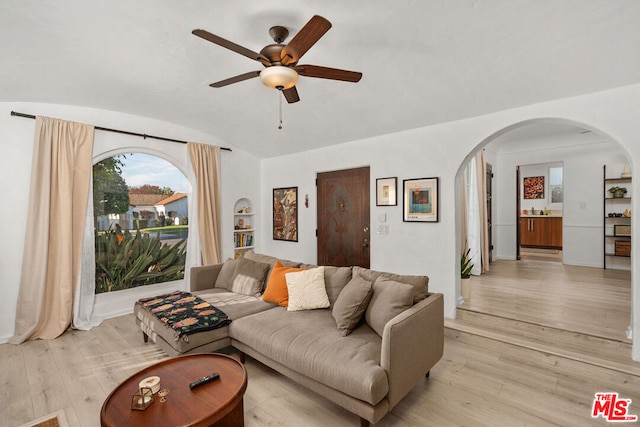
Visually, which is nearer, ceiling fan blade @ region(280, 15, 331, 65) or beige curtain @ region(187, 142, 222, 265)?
ceiling fan blade @ region(280, 15, 331, 65)

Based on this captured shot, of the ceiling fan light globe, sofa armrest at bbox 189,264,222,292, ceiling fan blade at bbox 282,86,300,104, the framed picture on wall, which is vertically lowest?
sofa armrest at bbox 189,264,222,292

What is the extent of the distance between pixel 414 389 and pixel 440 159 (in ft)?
8.51

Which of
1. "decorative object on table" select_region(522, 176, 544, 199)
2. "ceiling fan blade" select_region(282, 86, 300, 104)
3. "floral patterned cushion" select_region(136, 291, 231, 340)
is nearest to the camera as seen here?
"ceiling fan blade" select_region(282, 86, 300, 104)

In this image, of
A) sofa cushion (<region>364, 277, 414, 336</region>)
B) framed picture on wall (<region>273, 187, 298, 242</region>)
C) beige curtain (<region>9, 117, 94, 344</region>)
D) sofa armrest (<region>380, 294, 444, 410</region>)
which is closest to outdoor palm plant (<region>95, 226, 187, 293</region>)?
beige curtain (<region>9, 117, 94, 344</region>)

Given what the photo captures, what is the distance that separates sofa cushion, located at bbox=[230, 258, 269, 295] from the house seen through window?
1.62 meters

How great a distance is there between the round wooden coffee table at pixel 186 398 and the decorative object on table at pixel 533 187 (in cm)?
1014

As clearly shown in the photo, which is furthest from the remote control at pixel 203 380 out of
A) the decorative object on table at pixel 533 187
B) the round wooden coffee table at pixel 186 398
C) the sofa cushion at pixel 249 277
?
the decorative object on table at pixel 533 187

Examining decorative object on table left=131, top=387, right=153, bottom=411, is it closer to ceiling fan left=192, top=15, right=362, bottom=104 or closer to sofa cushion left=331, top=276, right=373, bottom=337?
sofa cushion left=331, top=276, right=373, bottom=337

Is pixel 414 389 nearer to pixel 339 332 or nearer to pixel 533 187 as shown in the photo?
pixel 339 332

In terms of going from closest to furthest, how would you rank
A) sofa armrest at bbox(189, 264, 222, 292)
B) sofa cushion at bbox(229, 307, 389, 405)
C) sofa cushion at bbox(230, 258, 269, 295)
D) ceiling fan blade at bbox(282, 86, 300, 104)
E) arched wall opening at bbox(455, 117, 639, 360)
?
1. sofa cushion at bbox(229, 307, 389, 405)
2. ceiling fan blade at bbox(282, 86, 300, 104)
3. sofa cushion at bbox(230, 258, 269, 295)
4. arched wall opening at bbox(455, 117, 639, 360)
5. sofa armrest at bbox(189, 264, 222, 292)

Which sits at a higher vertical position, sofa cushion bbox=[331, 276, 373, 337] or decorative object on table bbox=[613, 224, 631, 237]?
decorative object on table bbox=[613, 224, 631, 237]

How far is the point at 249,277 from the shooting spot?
11.4ft

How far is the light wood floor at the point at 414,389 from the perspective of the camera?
6.57ft

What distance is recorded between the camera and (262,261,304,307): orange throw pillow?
2.99 meters
